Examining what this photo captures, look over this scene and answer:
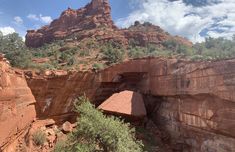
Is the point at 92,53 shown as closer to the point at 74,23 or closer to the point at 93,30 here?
the point at 93,30

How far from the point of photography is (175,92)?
16.6 meters

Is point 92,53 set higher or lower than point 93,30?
lower

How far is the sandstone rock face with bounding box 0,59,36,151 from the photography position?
13173mm

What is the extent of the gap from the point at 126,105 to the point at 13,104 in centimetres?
677

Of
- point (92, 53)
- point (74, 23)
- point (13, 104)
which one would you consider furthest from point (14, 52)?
point (74, 23)

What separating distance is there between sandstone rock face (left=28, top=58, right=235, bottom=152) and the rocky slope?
2742cm

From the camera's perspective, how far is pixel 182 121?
16141 mm

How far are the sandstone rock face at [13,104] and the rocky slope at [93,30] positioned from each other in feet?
104

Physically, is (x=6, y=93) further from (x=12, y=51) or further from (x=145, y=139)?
(x=12, y=51)

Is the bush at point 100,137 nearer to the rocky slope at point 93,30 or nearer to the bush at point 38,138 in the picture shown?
the bush at point 38,138

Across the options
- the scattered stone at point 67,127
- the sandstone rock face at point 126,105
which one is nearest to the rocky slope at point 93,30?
the sandstone rock face at point 126,105

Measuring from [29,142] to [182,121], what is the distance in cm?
821

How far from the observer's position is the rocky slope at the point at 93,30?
50659 mm

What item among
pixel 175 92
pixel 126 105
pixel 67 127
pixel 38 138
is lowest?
pixel 38 138
